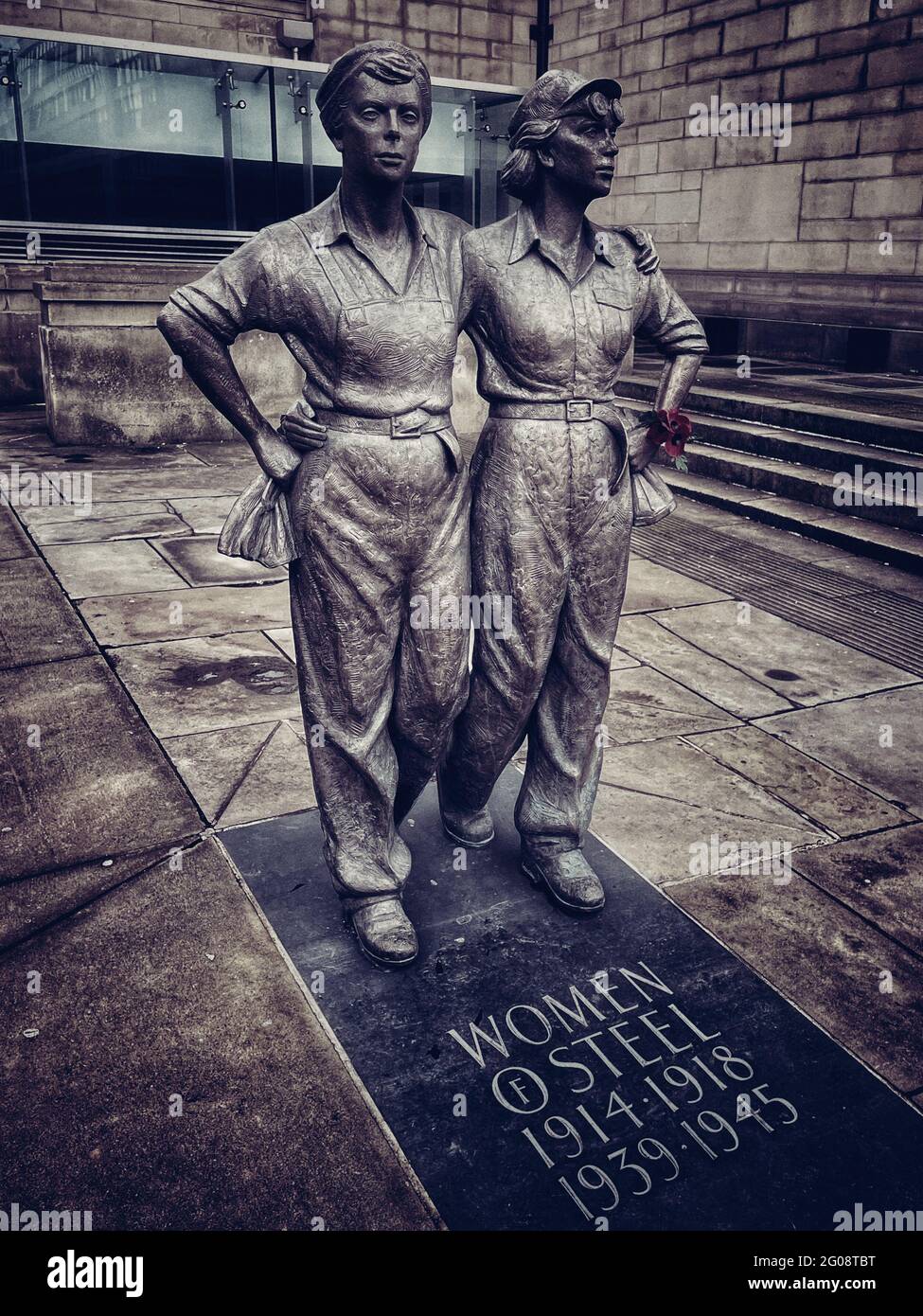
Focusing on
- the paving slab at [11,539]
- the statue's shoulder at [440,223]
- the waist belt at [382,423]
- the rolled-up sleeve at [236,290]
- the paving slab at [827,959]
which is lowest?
the paving slab at [827,959]

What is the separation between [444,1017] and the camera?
2.71m

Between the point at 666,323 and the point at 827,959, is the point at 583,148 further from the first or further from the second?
the point at 827,959

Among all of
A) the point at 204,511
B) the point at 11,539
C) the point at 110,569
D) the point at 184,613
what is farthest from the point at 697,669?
the point at 11,539

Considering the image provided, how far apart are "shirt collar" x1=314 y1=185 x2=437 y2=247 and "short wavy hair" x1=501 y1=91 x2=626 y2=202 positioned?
11.4 inches

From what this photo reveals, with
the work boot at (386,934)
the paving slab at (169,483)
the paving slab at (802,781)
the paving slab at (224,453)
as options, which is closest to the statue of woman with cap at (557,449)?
the work boot at (386,934)

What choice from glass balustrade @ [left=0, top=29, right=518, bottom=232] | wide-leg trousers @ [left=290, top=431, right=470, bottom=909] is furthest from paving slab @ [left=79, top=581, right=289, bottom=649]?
glass balustrade @ [left=0, top=29, right=518, bottom=232]

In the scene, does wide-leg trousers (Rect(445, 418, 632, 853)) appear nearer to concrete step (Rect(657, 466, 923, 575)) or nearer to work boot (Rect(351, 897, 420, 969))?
work boot (Rect(351, 897, 420, 969))

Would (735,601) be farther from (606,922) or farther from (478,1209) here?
(478,1209)

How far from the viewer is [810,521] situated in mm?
7707

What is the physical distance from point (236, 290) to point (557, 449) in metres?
0.92

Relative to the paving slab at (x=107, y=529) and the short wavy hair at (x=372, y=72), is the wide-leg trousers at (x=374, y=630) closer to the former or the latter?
the short wavy hair at (x=372, y=72)

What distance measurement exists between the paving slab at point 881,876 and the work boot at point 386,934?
1.35 metres

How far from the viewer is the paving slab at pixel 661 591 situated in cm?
625
